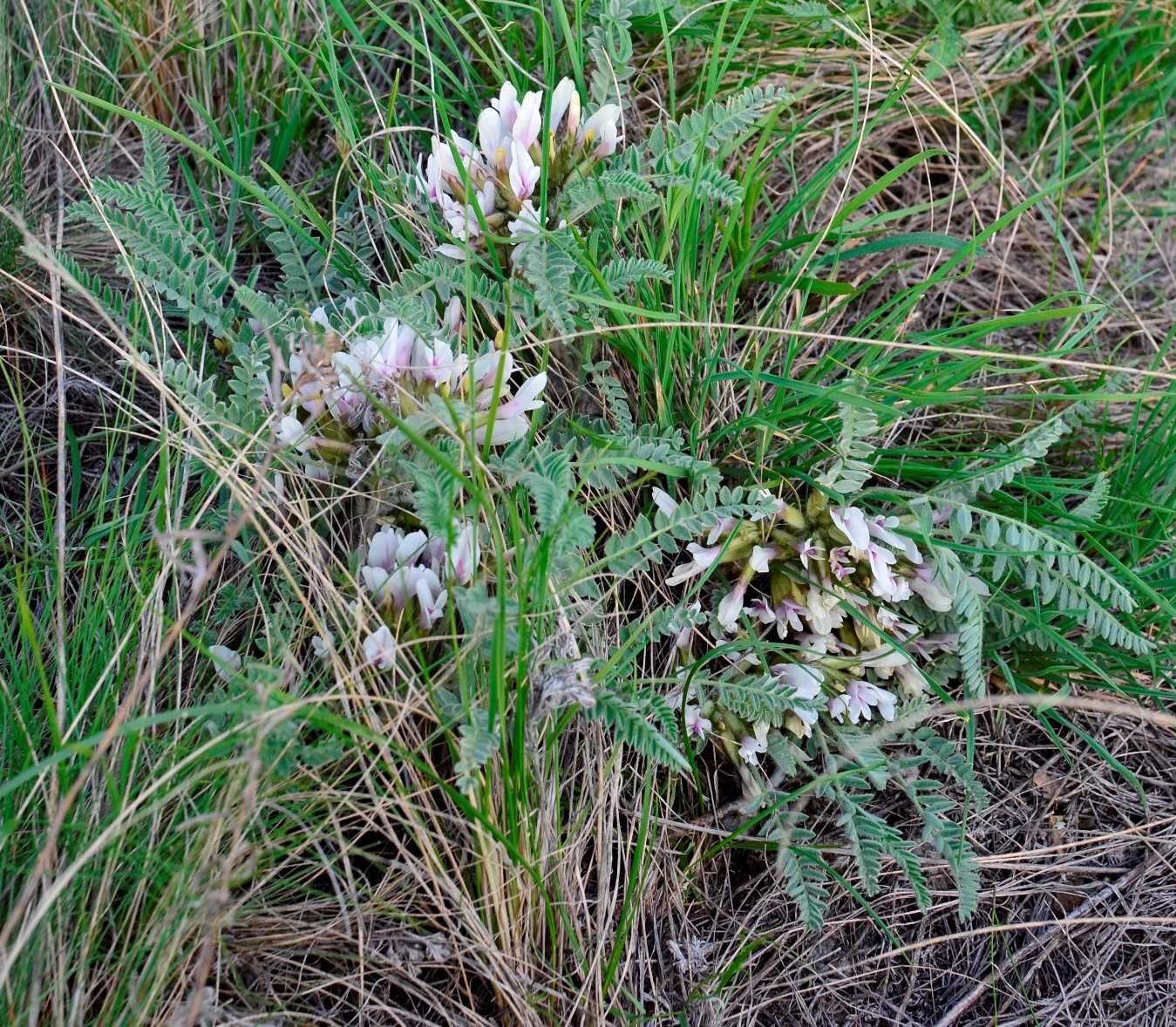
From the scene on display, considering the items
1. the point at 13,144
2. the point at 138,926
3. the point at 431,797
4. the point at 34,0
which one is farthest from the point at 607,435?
the point at 34,0

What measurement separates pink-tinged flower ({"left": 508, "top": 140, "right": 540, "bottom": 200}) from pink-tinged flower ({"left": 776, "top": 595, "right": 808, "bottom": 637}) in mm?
930

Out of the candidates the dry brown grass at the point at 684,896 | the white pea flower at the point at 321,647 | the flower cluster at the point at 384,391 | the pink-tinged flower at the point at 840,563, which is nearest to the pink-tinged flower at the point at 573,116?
the flower cluster at the point at 384,391

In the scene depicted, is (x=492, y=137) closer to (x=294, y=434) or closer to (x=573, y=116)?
(x=573, y=116)

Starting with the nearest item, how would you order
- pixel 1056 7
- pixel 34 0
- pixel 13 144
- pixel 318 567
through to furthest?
pixel 318 567 → pixel 13 144 → pixel 34 0 → pixel 1056 7

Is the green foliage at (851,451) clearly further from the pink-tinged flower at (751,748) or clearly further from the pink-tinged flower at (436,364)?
the pink-tinged flower at (436,364)

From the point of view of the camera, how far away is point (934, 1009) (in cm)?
191

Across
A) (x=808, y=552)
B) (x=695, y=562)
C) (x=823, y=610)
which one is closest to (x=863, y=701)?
(x=823, y=610)

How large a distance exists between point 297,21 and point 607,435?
1.42m

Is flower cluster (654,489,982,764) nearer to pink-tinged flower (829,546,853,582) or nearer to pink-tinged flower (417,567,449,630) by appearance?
pink-tinged flower (829,546,853,582)

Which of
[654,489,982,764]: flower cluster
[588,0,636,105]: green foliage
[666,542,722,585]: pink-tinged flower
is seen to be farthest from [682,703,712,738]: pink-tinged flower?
[588,0,636,105]: green foliage

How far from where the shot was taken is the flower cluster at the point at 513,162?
1817 millimetres

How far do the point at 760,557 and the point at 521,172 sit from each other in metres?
0.86

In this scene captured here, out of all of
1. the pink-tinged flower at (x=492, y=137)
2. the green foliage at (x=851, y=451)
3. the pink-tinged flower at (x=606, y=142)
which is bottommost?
the green foliage at (x=851, y=451)

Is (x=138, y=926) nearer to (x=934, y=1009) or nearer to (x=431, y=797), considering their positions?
(x=431, y=797)
